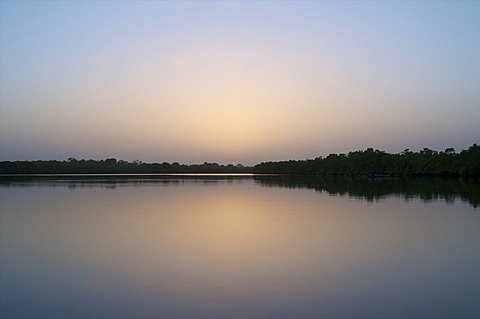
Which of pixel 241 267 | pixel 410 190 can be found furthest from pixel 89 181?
pixel 241 267

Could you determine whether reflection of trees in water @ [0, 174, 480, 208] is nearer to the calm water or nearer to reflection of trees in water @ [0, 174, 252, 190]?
reflection of trees in water @ [0, 174, 252, 190]

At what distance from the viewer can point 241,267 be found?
9.36 meters

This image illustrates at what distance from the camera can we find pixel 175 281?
8.25 m

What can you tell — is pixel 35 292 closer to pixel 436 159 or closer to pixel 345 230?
pixel 345 230

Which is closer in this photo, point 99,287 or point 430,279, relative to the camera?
point 99,287

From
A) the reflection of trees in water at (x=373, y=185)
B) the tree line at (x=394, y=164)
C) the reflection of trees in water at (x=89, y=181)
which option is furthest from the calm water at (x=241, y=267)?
→ the tree line at (x=394, y=164)

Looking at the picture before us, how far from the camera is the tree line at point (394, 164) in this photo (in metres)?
61.6

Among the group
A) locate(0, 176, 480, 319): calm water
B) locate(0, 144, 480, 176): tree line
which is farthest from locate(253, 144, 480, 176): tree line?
locate(0, 176, 480, 319): calm water

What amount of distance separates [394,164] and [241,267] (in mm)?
77127

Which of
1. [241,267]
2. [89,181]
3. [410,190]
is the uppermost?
[89,181]

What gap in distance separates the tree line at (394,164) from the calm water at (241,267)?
48357mm

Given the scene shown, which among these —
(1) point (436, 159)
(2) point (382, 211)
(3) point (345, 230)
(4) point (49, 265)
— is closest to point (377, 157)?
(1) point (436, 159)

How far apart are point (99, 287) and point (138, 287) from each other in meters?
0.63

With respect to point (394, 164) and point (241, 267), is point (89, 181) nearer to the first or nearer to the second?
point (241, 267)
